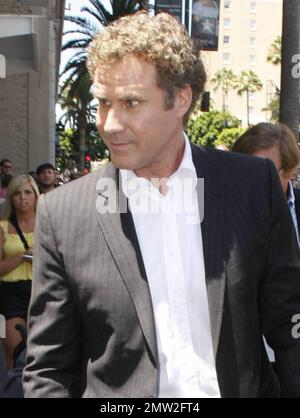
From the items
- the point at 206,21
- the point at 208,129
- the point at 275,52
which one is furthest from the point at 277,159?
the point at 275,52

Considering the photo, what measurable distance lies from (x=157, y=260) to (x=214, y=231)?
0.65ft

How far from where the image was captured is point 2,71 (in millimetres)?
10180

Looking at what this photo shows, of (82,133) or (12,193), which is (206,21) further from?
(82,133)

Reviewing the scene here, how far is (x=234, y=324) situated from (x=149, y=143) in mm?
606

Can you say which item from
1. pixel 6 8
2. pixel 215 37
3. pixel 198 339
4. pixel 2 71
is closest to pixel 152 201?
pixel 198 339

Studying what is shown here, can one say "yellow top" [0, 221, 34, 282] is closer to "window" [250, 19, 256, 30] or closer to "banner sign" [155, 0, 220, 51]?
"banner sign" [155, 0, 220, 51]

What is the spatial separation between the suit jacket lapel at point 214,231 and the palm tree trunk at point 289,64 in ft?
23.8

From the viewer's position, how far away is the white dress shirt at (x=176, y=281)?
2303mm

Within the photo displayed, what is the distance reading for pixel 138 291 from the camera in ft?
7.55

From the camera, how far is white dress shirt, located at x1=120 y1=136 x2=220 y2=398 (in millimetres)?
2303

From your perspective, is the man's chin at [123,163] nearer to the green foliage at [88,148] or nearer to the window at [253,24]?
the green foliage at [88,148]

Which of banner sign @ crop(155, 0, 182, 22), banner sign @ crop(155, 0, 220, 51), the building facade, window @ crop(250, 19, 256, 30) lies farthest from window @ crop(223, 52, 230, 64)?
banner sign @ crop(155, 0, 182, 22)

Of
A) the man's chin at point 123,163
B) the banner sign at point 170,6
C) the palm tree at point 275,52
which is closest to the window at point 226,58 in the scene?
the palm tree at point 275,52
